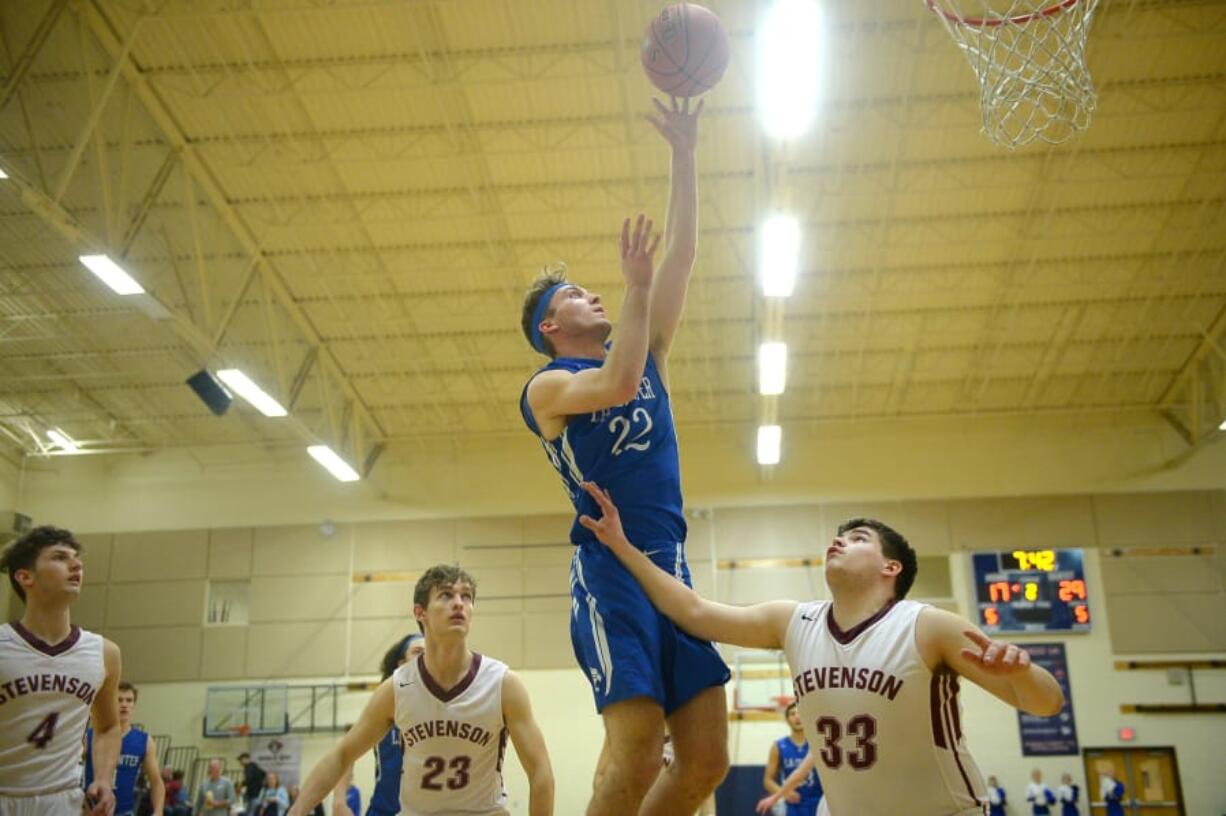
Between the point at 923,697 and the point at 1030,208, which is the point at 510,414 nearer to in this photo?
the point at 1030,208

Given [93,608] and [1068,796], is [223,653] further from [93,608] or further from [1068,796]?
[1068,796]

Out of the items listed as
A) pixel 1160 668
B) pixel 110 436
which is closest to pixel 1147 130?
pixel 1160 668

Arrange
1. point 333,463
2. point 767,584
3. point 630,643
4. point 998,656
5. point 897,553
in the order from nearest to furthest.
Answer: point 998,656 < point 630,643 < point 897,553 < point 333,463 < point 767,584

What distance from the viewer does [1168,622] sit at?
71.8 ft

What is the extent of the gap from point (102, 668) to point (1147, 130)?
1561 cm

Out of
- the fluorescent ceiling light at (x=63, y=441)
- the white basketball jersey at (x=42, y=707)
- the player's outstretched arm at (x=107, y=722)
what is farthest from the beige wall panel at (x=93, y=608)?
the white basketball jersey at (x=42, y=707)

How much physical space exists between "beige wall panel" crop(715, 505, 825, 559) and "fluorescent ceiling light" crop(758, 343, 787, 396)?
4.91 m

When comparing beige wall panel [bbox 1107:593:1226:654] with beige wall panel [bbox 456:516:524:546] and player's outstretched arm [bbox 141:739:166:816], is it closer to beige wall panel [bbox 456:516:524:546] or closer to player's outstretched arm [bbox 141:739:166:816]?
beige wall panel [bbox 456:516:524:546]

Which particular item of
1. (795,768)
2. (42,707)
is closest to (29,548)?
(42,707)

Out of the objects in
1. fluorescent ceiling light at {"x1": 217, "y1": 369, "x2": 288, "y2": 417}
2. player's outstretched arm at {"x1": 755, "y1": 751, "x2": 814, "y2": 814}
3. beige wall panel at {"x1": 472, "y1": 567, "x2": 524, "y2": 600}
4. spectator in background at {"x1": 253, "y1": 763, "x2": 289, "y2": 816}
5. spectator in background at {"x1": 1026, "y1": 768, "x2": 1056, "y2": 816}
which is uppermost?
fluorescent ceiling light at {"x1": 217, "y1": 369, "x2": 288, "y2": 417}

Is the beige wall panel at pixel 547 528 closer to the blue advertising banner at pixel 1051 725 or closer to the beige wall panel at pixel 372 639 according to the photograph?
the beige wall panel at pixel 372 639

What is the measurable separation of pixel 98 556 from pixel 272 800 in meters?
7.80

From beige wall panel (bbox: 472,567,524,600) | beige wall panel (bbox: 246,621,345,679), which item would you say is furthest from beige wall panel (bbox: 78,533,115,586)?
beige wall panel (bbox: 472,567,524,600)

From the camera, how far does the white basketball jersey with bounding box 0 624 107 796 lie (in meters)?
5.35
